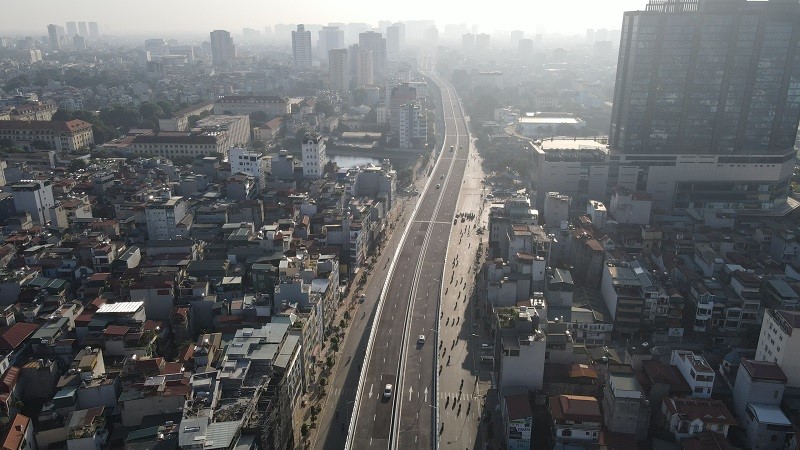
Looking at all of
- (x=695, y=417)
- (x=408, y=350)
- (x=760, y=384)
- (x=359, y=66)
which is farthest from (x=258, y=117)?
(x=760, y=384)

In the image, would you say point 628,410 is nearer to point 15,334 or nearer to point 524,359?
point 524,359

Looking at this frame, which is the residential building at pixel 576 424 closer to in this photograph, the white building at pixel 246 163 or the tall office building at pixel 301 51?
the white building at pixel 246 163

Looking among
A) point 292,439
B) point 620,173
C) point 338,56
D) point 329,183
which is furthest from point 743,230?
point 338,56

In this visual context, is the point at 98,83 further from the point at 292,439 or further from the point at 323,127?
the point at 292,439

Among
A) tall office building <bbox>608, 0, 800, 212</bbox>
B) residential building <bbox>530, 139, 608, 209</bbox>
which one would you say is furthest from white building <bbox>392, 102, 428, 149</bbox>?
tall office building <bbox>608, 0, 800, 212</bbox>

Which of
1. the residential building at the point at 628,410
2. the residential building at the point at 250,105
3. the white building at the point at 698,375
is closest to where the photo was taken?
the residential building at the point at 628,410

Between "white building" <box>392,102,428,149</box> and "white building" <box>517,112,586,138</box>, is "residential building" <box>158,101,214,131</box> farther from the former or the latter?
"white building" <box>517,112,586,138</box>

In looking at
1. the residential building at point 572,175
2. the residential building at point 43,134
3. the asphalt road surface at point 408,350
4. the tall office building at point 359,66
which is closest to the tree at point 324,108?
the tall office building at point 359,66
